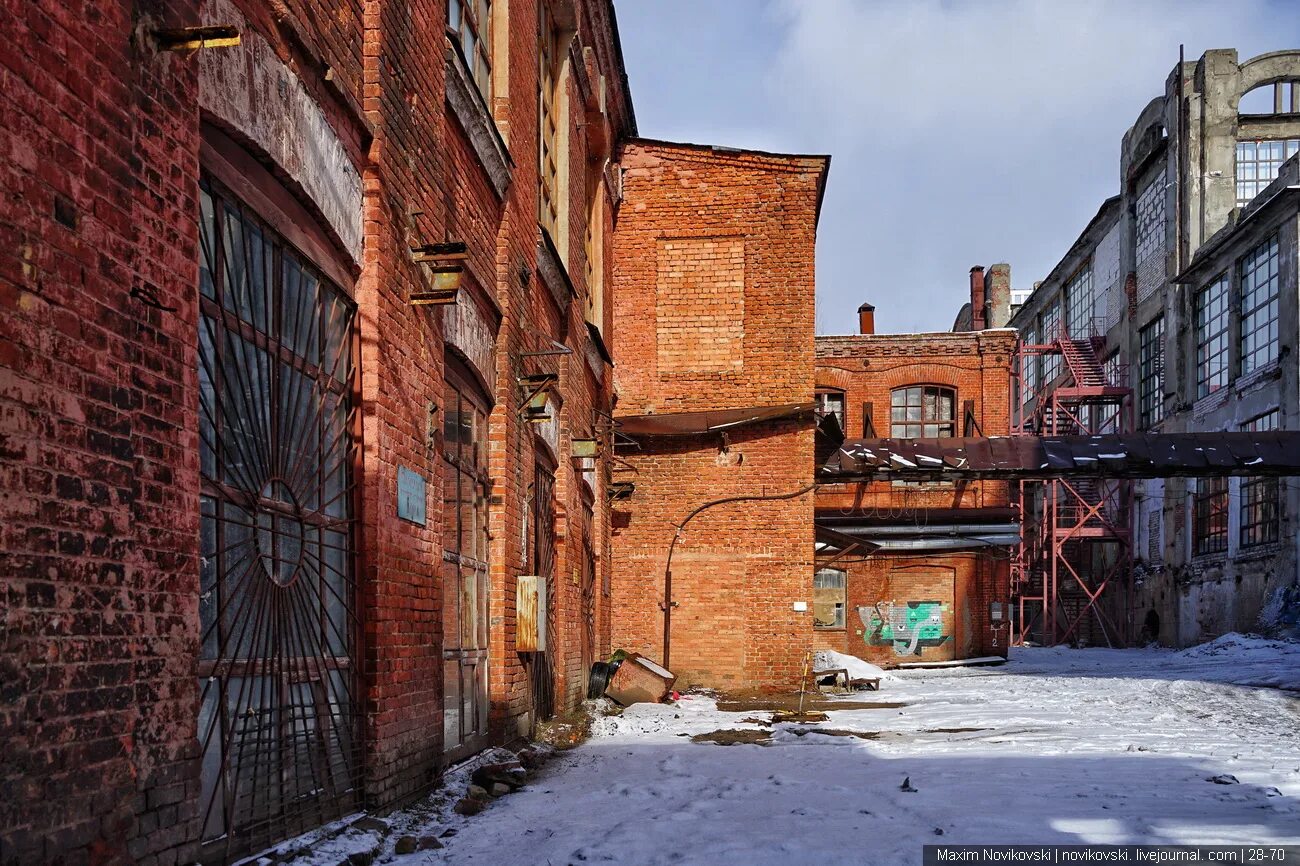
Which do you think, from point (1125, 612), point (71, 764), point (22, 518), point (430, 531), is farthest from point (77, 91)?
point (1125, 612)

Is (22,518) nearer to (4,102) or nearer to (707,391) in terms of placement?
(4,102)

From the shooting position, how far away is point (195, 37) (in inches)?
133

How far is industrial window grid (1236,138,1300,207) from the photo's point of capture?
93.9ft

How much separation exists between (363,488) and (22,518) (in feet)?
8.66

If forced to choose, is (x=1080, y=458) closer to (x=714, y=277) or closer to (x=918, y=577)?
(x=714, y=277)

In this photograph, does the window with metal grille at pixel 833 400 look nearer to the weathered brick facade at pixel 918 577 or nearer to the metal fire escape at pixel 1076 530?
the weathered brick facade at pixel 918 577

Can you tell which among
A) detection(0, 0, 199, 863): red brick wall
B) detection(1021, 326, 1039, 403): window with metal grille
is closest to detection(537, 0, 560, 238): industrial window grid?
detection(0, 0, 199, 863): red brick wall

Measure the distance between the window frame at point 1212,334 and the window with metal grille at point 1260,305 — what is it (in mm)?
648

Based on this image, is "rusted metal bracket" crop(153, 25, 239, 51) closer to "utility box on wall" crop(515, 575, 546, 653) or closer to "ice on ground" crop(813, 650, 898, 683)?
"utility box on wall" crop(515, 575, 546, 653)

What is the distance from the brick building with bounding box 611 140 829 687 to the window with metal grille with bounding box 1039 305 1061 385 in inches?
986

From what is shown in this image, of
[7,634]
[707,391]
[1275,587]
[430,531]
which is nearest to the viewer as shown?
[7,634]

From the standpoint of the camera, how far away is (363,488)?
533cm

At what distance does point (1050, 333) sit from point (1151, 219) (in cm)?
1018

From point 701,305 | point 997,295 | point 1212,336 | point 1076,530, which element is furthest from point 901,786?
point 997,295
